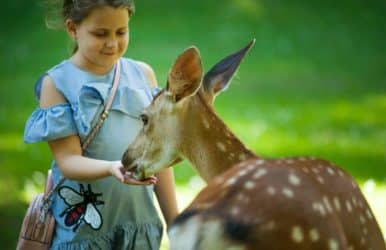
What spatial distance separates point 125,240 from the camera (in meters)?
4.57

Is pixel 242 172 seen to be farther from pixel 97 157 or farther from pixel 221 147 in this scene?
pixel 97 157

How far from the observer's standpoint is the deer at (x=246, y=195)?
3215mm

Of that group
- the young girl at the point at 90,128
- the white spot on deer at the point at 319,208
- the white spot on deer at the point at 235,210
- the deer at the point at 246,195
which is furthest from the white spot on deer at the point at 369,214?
the young girl at the point at 90,128

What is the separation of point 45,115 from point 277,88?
6265 millimetres

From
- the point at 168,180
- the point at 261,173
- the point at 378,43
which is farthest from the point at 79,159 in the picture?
the point at 378,43

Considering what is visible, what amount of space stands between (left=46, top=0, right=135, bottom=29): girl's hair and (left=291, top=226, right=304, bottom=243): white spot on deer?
1538mm

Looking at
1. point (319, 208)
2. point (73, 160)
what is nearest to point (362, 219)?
point (319, 208)

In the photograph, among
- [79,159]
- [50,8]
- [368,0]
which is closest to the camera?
[79,159]

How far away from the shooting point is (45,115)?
4410mm

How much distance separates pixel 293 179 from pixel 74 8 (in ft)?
4.90

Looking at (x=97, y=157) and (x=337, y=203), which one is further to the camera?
(x=97, y=157)

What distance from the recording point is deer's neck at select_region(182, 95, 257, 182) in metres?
4.10

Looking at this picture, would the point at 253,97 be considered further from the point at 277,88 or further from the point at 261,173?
the point at 261,173

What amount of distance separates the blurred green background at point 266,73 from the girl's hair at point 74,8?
2.00m
